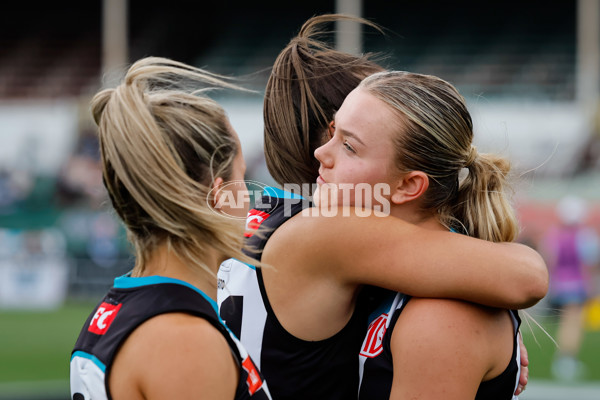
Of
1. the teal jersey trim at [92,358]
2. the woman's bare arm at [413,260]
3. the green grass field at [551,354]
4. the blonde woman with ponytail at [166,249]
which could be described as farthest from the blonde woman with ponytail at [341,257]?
the green grass field at [551,354]

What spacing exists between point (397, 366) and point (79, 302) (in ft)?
46.0

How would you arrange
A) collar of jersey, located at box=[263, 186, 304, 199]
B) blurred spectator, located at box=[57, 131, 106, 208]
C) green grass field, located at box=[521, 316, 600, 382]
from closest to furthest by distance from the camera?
collar of jersey, located at box=[263, 186, 304, 199], green grass field, located at box=[521, 316, 600, 382], blurred spectator, located at box=[57, 131, 106, 208]

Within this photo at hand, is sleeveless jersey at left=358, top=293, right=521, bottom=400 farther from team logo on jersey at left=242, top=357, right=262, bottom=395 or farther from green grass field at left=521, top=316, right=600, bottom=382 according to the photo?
green grass field at left=521, top=316, right=600, bottom=382

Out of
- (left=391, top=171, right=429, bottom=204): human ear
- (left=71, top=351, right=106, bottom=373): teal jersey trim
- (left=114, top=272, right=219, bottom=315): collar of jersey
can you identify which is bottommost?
(left=71, top=351, right=106, bottom=373): teal jersey trim

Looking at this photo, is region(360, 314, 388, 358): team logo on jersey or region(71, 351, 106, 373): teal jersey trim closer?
region(71, 351, 106, 373): teal jersey trim

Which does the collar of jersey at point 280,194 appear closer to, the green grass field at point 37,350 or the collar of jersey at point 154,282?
the collar of jersey at point 154,282

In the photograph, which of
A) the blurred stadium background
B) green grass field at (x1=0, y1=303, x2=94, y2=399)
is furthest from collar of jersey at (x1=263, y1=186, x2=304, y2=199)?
the blurred stadium background

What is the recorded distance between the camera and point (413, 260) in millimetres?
1771

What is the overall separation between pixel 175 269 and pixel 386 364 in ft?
1.77

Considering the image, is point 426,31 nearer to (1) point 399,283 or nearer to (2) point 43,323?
(2) point 43,323

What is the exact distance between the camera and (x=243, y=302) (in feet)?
6.49

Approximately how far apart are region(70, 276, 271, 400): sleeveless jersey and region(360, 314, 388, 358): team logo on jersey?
0.85 ft

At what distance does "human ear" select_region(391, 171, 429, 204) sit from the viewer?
1.90 metres

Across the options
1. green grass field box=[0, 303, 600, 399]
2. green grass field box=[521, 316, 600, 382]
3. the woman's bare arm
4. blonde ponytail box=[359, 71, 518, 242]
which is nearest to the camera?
the woman's bare arm
